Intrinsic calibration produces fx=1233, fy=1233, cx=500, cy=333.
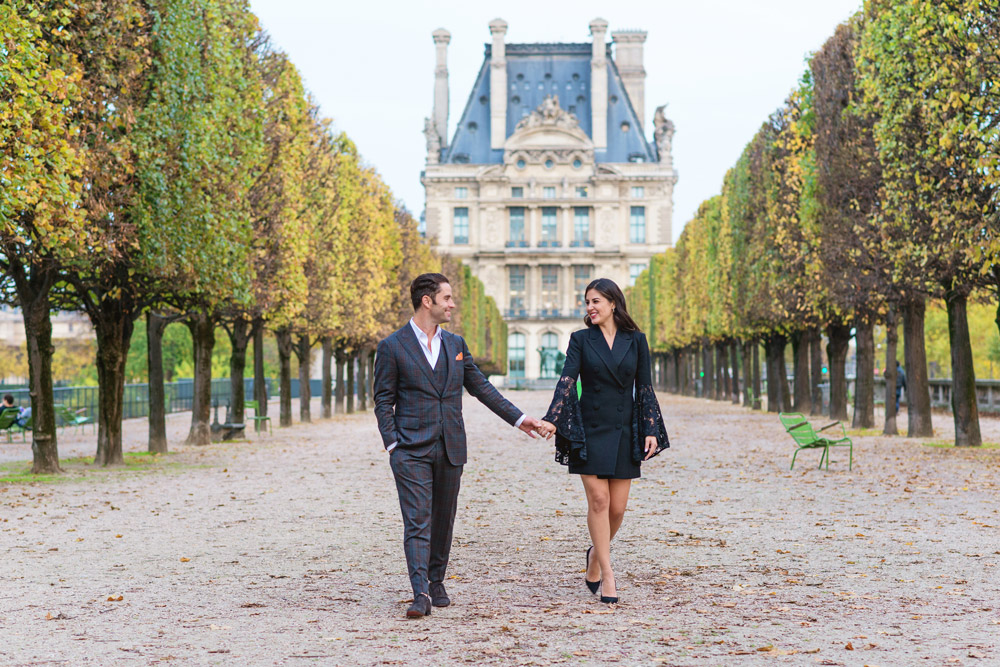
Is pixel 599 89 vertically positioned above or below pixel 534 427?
above

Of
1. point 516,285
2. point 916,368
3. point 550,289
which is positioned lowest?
point 916,368

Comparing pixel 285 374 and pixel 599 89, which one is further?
pixel 599 89

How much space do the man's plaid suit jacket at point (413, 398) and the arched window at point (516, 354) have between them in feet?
411

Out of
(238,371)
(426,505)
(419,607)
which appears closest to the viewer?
(419,607)

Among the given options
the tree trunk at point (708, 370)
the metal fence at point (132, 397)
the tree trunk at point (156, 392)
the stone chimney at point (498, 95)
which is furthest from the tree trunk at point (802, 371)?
the stone chimney at point (498, 95)

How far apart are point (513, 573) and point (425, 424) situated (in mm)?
2014

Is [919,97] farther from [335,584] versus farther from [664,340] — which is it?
[664,340]

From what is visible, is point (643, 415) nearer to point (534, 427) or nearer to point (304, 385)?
point (534, 427)

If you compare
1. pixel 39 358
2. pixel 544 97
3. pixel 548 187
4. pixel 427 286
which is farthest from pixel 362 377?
pixel 544 97

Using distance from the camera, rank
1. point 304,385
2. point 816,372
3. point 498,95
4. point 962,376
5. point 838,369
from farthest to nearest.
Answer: point 498,95 → point 304,385 → point 816,372 → point 838,369 → point 962,376

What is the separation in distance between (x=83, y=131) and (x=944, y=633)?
46.4 feet

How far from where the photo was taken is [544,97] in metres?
137

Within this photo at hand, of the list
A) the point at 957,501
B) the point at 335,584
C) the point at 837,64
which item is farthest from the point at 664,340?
the point at 335,584

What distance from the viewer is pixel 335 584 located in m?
8.52
